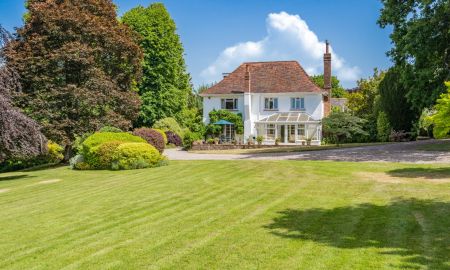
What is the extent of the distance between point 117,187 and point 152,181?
1.43 m

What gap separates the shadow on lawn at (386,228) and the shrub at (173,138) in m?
35.9

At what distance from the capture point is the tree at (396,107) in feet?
125

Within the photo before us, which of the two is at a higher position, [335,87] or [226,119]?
[335,87]

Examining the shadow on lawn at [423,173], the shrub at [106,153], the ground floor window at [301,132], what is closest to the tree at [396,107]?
the ground floor window at [301,132]

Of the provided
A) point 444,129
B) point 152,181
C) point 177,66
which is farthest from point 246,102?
point 444,129

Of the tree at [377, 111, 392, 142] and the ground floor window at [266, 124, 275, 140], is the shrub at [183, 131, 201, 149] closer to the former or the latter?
the ground floor window at [266, 124, 275, 140]

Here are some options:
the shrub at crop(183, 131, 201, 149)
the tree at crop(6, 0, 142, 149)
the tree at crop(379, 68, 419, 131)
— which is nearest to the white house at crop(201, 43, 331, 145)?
the tree at crop(379, 68, 419, 131)

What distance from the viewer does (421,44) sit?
23406mm

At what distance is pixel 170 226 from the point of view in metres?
8.59

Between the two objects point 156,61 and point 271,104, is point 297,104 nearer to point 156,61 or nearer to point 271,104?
point 271,104

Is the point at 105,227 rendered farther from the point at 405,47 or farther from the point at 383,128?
the point at 383,128

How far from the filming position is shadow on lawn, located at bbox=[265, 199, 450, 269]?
657 centimetres

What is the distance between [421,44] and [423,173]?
35.1 ft

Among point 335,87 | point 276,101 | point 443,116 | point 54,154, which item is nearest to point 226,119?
point 276,101
